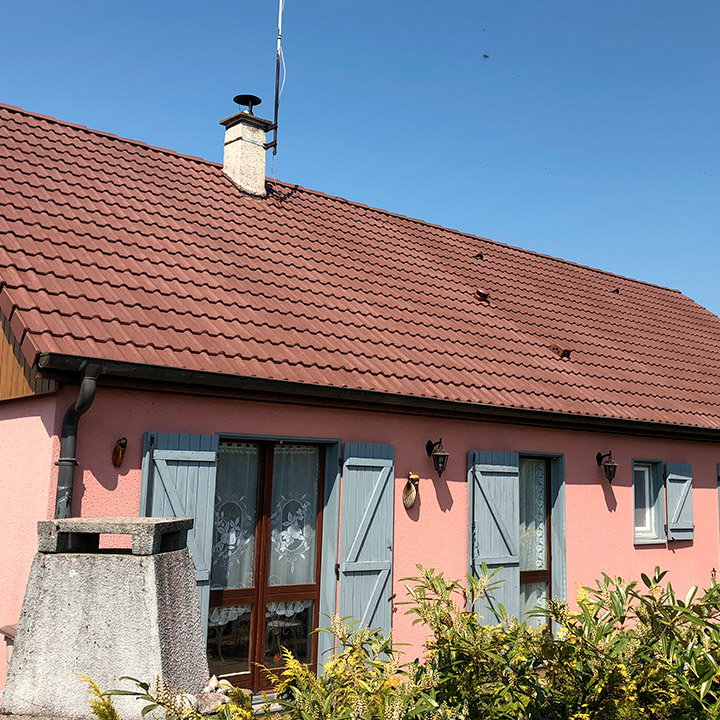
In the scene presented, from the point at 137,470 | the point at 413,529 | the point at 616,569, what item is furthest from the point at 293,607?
the point at 616,569

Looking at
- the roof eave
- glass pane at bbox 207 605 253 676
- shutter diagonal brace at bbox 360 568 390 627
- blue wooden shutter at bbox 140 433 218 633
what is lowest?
glass pane at bbox 207 605 253 676

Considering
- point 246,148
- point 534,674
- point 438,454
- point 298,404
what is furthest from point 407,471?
point 246,148

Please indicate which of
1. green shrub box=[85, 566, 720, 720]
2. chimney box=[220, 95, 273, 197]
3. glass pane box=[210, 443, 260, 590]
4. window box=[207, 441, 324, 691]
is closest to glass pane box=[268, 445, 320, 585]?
window box=[207, 441, 324, 691]

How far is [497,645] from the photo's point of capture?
317 centimetres

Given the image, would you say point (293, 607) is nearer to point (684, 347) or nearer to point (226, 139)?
point (226, 139)

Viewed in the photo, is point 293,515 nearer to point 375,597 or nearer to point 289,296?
point 375,597

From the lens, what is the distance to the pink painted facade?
571 cm

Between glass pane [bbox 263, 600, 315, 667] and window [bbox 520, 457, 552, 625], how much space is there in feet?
9.05

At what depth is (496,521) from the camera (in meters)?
7.89

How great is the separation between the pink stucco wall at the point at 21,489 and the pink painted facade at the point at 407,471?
0.05 ft

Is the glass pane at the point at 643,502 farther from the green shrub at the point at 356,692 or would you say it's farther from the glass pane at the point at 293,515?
the green shrub at the point at 356,692

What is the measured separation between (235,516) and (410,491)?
1.74 metres

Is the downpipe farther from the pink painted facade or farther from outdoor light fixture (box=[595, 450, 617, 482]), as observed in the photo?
outdoor light fixture (box=[595, 450, 617, 482])

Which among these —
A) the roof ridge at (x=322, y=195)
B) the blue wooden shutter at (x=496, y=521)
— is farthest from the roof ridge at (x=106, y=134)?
the blue wooden shutter at (x=496, y=521)
